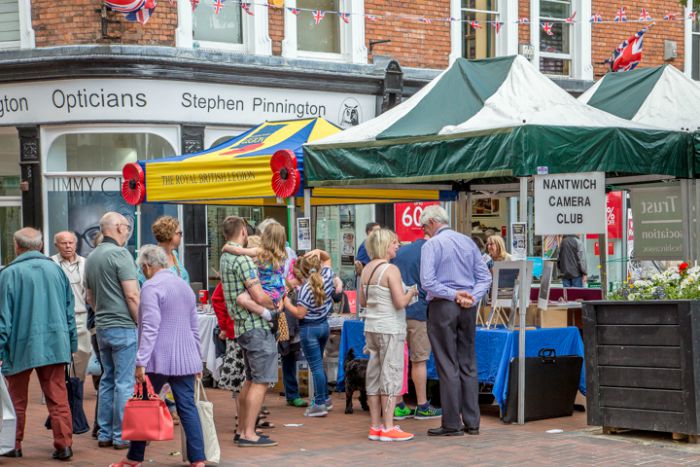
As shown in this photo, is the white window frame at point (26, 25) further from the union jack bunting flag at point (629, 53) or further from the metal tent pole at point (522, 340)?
the union jack bunting flag at point (629, 53)

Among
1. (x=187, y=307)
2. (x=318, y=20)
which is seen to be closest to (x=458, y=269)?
(x=187, y=307)

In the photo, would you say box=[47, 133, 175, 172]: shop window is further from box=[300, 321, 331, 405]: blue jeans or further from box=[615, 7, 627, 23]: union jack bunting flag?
box=[615, 7, 627, 23]: union jack bunting flag

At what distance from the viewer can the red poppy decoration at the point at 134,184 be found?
13.3 m

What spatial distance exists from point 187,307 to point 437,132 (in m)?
3.74

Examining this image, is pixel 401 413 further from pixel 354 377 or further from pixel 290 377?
pixel 290 377

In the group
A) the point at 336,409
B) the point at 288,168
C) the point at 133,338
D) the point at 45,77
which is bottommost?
the point at 336,409

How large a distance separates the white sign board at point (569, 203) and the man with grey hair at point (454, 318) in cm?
81

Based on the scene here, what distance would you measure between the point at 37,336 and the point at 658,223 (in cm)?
723

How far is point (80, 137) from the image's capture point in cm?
1648

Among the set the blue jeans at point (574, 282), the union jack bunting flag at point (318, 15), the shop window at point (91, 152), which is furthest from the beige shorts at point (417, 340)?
the union jack bunting flag at point (318, 15)

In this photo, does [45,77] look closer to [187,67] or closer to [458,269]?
[187,67]

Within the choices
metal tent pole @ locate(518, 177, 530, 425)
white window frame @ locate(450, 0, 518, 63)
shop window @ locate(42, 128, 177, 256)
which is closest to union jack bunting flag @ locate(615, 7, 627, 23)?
white window frame @ locate(450, 0, 518, 63)

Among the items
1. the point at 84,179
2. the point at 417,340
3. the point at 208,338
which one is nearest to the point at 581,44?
the point at 84,179

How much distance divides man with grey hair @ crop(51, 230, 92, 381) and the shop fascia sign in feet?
16.7
